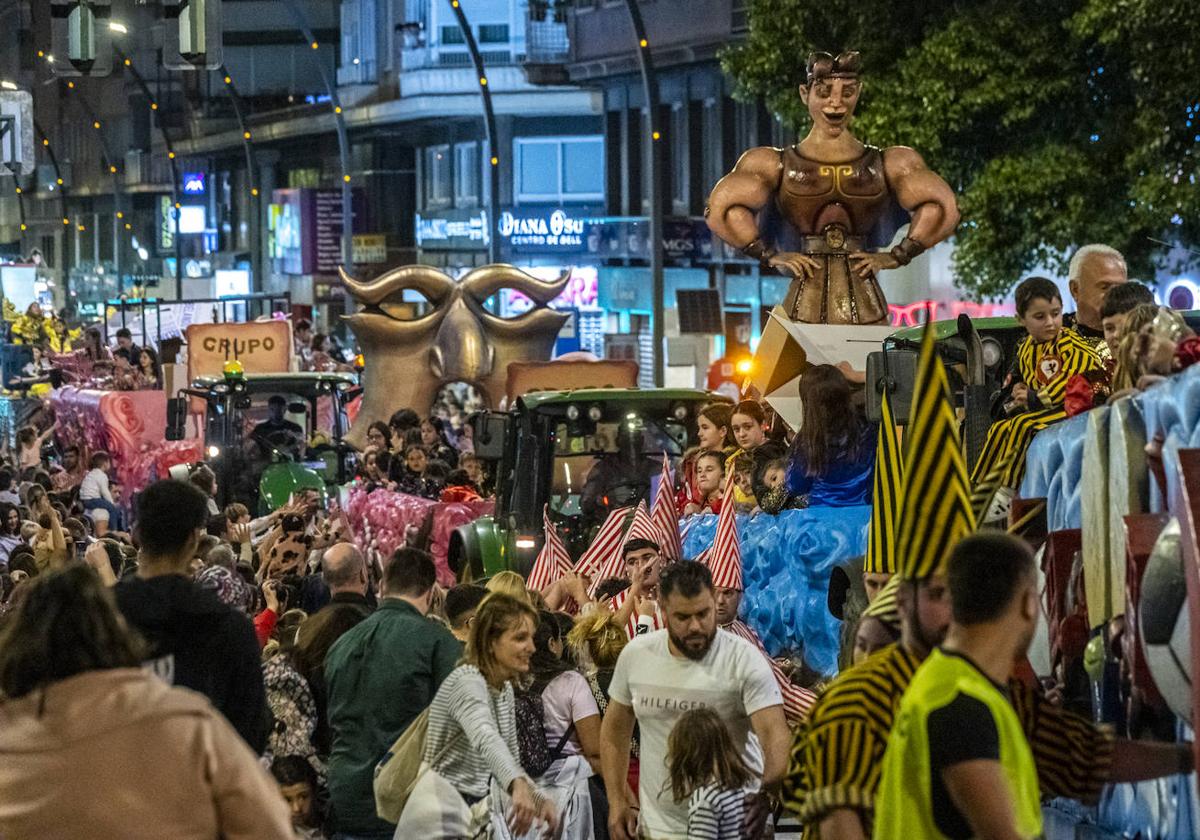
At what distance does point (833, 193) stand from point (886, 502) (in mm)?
6029

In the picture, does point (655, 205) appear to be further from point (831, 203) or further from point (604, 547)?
point (604, 547)

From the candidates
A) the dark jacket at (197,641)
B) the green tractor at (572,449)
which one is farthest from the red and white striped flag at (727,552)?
the green tractor at (572,449)

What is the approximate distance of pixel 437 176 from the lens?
194 feet

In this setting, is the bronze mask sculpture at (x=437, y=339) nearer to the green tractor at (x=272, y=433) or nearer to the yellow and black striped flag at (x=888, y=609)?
the green tractor at (x=272, y=433)

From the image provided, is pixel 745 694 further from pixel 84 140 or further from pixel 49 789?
pixel 84 140

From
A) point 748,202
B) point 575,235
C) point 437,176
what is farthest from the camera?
point 437,176

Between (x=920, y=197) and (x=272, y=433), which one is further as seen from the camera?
(x=272, y=433)

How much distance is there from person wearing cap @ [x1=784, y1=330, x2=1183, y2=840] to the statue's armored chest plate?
809 centimetres

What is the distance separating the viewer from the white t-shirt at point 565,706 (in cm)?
884

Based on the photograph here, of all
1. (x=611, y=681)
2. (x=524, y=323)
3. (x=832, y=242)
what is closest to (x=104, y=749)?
(x=611, y=681)

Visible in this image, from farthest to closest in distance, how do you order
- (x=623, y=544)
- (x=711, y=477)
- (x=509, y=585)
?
(x=711, y=477) → (x=623, y=544) → (x=509, y=585)

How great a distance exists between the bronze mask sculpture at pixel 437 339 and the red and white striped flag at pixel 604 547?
15.1 meters

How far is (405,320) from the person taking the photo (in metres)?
28.6

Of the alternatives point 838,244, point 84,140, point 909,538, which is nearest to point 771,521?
point 838,244
